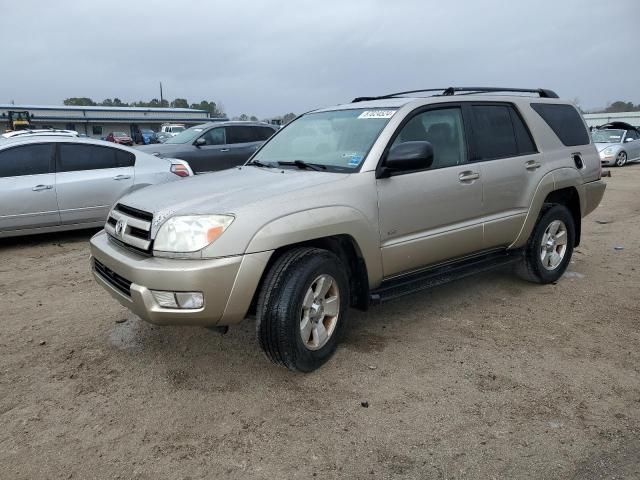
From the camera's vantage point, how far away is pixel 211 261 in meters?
2.96

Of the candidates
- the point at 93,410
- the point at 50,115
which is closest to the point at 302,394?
the point at 93,410

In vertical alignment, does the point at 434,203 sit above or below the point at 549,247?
above

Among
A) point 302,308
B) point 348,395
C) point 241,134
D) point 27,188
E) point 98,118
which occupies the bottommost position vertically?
point 348,395

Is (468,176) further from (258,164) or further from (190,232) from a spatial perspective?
(190,232)

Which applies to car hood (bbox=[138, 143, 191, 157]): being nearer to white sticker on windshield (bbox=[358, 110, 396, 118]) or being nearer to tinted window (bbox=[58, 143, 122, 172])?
tinted window (bbox=[58, 143, 122, 172])

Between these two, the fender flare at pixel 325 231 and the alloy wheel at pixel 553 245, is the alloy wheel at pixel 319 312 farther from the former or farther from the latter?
the alloy wheel at pixel 553 245

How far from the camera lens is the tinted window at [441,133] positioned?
4012mm

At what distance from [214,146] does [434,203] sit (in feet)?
26.8

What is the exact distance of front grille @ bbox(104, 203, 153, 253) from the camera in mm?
3203

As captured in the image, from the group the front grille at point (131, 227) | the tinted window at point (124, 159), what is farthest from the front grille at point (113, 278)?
the tinted window at point (124, 159)

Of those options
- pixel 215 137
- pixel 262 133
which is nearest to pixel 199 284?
pixel 215 137

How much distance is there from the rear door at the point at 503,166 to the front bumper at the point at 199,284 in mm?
2162

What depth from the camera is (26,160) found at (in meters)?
6.84

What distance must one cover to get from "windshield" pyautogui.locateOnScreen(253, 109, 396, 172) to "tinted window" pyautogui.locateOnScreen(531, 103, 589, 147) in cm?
190
